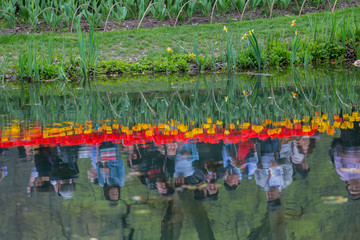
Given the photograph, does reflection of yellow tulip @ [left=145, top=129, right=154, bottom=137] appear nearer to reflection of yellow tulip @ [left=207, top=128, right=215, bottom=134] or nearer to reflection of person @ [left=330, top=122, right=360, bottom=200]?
reflection of yellow tulip @ [left=207, top=128, right=215, bottom=134]

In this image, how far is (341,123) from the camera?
3941mm

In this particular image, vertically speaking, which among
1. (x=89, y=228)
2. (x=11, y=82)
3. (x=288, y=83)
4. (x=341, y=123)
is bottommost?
(x=11, y=82)

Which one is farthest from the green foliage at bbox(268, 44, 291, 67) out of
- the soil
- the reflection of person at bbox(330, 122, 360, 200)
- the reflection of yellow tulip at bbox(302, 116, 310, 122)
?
the reflection of person at bbox(330, 122, 360, 200)

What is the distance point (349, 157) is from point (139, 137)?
152 centimetres

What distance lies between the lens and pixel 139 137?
3738 millimetres

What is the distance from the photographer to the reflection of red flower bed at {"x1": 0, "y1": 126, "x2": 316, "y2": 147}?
3.59 meters

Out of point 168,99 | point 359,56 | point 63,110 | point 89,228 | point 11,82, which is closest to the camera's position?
point 89,228

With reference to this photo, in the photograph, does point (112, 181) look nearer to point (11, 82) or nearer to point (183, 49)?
point (11, 82)

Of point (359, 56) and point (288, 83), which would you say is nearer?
point (288, 83)

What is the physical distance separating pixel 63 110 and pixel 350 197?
11.6ft

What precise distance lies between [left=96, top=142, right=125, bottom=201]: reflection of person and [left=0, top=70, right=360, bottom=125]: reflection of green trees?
3.40 ft

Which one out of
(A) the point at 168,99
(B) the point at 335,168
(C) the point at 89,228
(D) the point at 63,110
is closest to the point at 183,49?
(A) the point at 168,99

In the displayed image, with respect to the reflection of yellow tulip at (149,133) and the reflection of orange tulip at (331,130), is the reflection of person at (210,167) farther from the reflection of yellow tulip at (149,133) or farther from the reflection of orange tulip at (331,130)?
the reflection of orange tulip at (331,130)

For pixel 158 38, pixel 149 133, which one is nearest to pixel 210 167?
pixel 149 133
